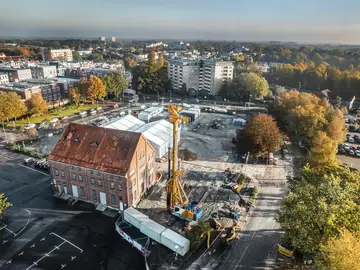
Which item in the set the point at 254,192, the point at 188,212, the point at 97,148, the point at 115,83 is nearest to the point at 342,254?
the point at 188,212

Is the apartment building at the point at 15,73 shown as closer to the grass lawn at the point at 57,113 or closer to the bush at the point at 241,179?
the grass lawn at the point at 57,113

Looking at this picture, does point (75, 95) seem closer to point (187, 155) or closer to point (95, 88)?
point (95, 88)

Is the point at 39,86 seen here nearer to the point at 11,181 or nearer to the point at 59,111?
the point at 59,111

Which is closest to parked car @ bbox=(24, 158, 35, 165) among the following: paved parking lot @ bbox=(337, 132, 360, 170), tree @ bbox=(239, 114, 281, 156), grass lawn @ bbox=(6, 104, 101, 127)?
grass lawn @ bbox=(6, 104, 101, 127)

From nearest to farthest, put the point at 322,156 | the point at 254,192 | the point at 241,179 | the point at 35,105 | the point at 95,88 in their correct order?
the point at 254,192
the point at 322,156
the point at 241,179
the point at 35,105
the point at 95,88

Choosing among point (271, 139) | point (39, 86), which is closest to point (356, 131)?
point (271, 139)
